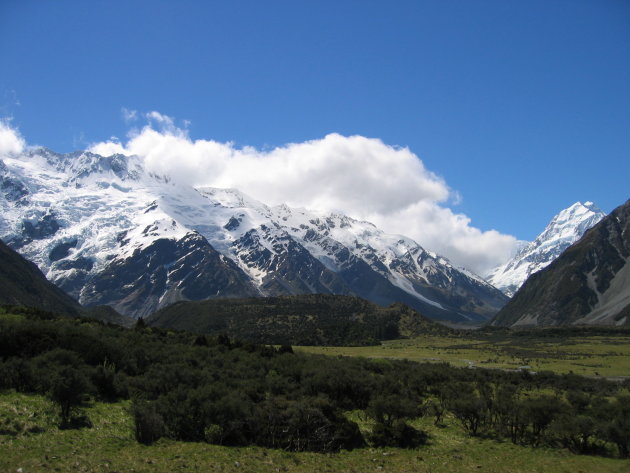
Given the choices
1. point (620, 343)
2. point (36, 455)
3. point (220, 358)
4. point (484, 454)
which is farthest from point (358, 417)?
point (620, 343)

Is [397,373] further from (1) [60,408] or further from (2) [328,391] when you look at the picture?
(1) [60,408]

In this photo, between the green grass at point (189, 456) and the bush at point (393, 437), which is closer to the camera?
the green grass at point (189, 456)

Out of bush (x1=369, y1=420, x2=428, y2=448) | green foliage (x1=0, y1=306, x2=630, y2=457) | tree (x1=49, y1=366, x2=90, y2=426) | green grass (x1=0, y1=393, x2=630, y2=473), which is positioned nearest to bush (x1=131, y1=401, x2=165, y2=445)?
green foliage (x1=0, y1=306, x2=630, y2=457)

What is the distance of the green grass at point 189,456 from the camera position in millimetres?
30188

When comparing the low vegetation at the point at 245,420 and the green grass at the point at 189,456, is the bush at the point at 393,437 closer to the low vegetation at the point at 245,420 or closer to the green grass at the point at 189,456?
the low vegetation at the point at 245,420

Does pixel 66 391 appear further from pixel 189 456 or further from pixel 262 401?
pixel 262 401

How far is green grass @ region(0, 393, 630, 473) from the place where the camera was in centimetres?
3019

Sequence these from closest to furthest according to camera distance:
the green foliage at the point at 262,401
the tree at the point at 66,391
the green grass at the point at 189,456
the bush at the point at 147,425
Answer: the green grass at the point at 189,456, the bush at the point at 147,425, the tree at the point at 66,391, the green foliage at the point at 262,401

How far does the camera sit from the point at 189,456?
33.0m

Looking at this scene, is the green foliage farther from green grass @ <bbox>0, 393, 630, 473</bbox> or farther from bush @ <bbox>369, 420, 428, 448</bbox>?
green grass @ <bbox>0, 393, 630, 473</bbox>

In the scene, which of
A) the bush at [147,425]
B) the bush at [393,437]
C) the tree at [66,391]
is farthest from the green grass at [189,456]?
the bush at [393,437]

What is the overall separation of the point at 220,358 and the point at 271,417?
32.1m

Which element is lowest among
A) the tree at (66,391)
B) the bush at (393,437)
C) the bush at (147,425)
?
the bush at (393,437)

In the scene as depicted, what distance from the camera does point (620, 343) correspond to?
193750 mm
